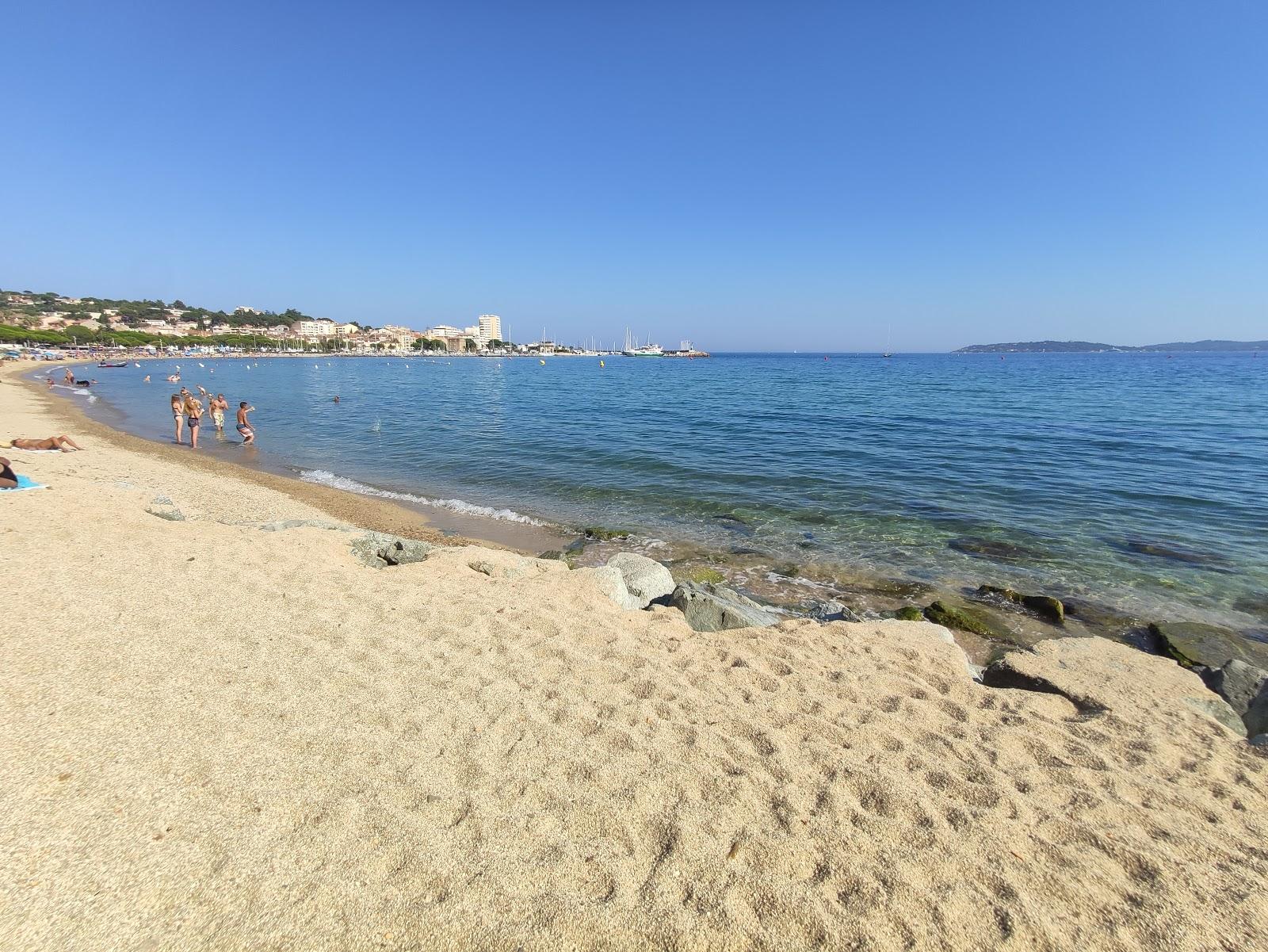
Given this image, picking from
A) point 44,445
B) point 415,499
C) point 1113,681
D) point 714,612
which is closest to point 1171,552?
point 1113,681

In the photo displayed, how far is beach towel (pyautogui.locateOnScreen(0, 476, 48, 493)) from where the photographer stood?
8920mm

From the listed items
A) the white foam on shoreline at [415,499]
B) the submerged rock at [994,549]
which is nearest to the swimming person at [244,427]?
the white foam on shoreline at [415,499]

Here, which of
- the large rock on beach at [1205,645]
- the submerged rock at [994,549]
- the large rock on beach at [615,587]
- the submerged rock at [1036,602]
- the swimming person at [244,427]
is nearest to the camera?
the large rock on beach at [1205,645]

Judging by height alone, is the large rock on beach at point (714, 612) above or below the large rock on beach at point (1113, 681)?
above

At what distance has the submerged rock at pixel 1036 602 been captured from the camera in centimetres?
789

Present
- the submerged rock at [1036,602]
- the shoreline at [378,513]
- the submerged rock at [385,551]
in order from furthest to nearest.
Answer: the shoreline at [378,513] < the submerged rock at [1036,602] < the submerged rock at [385,551]

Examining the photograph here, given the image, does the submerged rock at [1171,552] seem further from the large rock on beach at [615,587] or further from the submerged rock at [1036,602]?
the large rock on beach at [615,587]

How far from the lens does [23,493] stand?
8.77 m

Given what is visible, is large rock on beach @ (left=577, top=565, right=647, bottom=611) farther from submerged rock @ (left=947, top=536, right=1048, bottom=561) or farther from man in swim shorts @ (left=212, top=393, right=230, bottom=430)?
man in swim shorts @ (left=212, top=393, right=230, bottom=430)

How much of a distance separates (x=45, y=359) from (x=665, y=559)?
330 ft

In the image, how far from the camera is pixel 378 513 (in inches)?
492

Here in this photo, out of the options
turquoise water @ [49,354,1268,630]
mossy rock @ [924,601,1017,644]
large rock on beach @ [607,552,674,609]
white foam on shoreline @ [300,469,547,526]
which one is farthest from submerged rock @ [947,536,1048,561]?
white foam on shoreline @ [300,469,547,526]

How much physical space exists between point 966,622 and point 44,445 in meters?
22.8

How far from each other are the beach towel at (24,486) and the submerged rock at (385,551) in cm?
603
